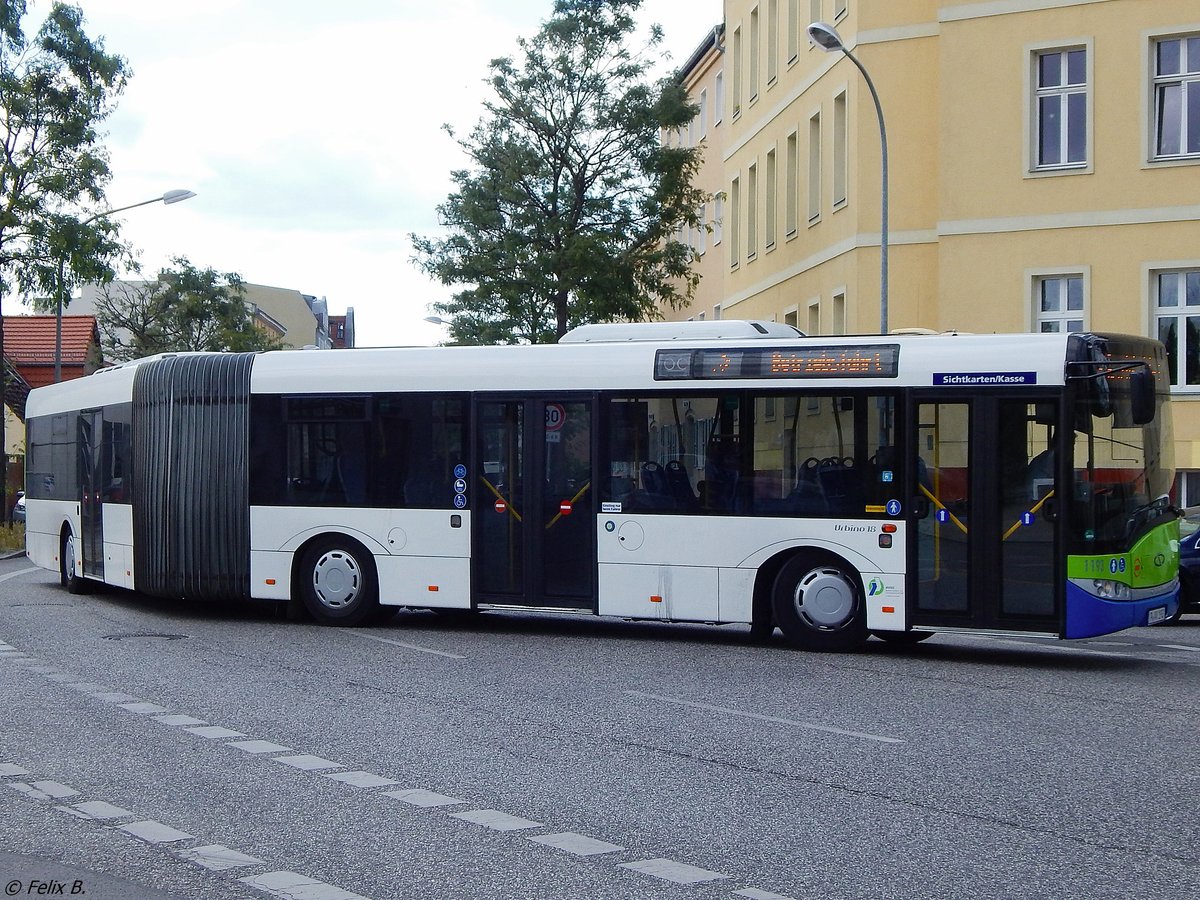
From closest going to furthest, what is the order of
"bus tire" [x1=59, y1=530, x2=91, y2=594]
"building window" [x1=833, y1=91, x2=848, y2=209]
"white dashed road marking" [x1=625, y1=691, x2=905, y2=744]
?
1. "white dashed road marking" [x1=625, y1=691, x2=905, y2=744]
2. "bus tire" [x1=59, y1=530, x2=91, y2=594]
3. "building window" [x1=833, y1=91, x2=848, y2=209]

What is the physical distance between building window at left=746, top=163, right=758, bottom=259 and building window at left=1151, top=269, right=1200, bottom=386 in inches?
588

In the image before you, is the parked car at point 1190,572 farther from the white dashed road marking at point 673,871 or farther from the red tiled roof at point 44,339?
the red tiled roof at point 44,339

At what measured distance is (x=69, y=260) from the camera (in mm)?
33688

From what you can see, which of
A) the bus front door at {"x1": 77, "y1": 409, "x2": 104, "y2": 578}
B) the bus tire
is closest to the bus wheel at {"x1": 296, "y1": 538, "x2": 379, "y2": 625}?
the bus front door at {"x1": 77, "y1": 409, "x2": 104, "y2": 578}

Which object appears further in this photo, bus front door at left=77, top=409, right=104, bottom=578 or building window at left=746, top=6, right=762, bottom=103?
building window at left=746, top=6, right=762, bottom=103

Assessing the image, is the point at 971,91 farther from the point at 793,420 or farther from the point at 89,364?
the point at 89,364

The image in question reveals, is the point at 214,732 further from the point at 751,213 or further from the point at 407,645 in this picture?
the point at 751,213

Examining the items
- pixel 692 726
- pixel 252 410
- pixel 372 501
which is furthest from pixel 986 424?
pixel 252 410

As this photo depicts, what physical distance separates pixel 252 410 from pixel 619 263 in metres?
22.1

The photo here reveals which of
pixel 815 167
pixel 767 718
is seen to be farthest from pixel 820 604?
pixel 815 167

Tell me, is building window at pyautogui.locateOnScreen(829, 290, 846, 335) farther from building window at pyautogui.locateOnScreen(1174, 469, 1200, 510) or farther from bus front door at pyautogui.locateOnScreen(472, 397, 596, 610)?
bus front door at pyautogui.locateOnScreen(472, 397, 596, 610)

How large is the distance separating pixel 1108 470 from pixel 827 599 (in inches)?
101

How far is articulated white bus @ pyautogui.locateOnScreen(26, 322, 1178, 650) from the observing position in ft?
44.6

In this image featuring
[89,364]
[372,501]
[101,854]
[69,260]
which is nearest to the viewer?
[101,854]
